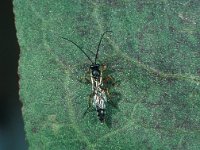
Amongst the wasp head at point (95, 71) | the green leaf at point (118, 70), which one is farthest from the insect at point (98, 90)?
the green leaf at point (118, 70)

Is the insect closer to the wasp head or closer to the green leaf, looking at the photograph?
the wasp head

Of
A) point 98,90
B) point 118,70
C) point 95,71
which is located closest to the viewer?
point 118,70

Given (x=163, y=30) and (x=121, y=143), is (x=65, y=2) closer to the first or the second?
(x=163, y=30)

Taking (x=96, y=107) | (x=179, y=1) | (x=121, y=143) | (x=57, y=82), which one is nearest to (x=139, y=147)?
(x=121, y=143)

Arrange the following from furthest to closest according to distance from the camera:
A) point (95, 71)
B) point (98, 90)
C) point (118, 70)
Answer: point (98, 90)
point (95, 71)
point (118, 70)

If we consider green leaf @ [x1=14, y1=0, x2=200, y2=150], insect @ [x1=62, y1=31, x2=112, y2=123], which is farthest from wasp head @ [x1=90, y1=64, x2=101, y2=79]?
green leaf @ [x1=14, y1=0, x2=200, y2=150]

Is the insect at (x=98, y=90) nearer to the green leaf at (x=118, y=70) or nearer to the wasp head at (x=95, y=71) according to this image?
the wasp head at (x=95, y=71)

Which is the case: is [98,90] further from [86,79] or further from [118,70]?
[118,70]

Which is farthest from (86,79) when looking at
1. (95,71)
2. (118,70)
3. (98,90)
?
(118,70)
